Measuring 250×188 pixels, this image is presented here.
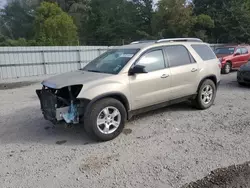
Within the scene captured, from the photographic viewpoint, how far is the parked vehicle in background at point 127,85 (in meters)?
3.83

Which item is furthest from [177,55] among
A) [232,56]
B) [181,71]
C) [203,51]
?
[232,56]

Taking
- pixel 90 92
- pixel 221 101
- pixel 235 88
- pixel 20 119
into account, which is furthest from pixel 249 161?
pixel 235 88

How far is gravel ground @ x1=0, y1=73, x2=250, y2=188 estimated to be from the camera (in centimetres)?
292

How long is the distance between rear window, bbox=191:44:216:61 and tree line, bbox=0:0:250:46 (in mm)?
16990

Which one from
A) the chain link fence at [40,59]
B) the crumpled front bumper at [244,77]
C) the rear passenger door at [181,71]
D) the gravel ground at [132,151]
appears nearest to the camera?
the gravel ground at [132,151]

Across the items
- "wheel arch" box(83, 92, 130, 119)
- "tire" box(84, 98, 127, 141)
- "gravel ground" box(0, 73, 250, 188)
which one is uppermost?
"wheel arch" box(83, 92, 130, 119)

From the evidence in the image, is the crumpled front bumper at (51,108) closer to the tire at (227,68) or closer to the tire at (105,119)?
the tire at (105,119)

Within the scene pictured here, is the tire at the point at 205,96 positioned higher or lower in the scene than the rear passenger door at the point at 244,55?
lower

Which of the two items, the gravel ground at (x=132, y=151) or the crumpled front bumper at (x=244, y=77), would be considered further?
the crumpled front bumper at (x=244, y=77)

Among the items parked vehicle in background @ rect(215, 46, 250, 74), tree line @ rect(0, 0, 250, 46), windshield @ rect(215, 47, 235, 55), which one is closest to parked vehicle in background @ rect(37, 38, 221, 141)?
parked vehicle in background @ rect(215, 46, 250, 74)

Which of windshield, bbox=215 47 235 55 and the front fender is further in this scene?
windshield, bbox=215 47 235 55

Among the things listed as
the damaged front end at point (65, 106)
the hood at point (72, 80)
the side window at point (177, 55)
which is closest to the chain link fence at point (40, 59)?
the hood at point (72, 80)

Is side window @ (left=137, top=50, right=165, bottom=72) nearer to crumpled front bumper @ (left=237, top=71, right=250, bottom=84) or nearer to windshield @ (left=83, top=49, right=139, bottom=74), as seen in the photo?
windshield @ (left=83, top=49, right=139, bottom=74)

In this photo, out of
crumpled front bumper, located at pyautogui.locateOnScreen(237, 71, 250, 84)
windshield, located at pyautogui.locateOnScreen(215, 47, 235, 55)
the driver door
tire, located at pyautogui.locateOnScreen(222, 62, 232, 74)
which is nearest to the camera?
the driver door
